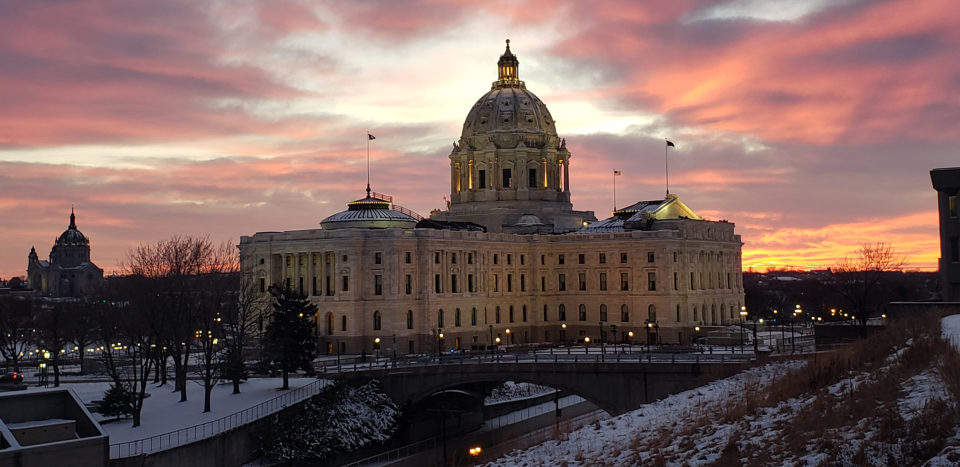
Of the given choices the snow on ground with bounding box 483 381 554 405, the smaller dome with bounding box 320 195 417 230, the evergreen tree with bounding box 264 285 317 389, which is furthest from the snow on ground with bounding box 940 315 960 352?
the smaller dome with bounding box 320 195 417 230

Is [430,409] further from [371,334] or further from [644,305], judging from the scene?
[644,305]

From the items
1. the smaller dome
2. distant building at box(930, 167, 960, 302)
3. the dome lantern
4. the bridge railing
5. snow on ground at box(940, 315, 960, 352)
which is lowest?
the bridge railing

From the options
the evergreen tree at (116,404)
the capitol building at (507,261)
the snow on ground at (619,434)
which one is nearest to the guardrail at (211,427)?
the evergreen tree at (116,404)

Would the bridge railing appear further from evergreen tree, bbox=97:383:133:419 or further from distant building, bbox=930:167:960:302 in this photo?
evergreen tree, bbox=97:383:133:419

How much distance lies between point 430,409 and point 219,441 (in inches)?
947

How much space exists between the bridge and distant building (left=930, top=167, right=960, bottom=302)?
13059mm

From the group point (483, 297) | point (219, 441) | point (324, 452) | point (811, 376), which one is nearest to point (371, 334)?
point (483, 297)

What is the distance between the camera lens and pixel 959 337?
129ft

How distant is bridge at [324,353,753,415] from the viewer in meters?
70.8

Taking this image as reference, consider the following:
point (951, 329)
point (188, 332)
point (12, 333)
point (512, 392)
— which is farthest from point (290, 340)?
point (951, 329)

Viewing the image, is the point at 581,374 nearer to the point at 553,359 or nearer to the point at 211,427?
the point at 553,359

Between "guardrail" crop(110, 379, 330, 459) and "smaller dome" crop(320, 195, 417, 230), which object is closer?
"guardrail" crop(110, 379, 330, 459)

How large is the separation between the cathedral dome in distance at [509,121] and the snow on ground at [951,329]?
322 ft

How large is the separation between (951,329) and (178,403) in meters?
52.8
